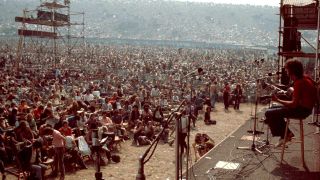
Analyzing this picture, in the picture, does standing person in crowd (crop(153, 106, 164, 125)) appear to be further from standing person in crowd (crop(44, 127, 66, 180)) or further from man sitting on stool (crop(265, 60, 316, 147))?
man sitting on stool (crop(265, 60, 316, 147))

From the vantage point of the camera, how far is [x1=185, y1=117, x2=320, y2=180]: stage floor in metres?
5.82

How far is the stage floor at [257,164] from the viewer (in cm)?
582

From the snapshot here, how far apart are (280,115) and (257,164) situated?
884mm

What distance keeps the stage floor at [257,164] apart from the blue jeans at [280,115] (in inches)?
20.9

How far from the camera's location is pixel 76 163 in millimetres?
10875

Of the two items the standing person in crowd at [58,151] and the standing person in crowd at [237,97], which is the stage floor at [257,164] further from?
the standing person in crowd at [237,97]

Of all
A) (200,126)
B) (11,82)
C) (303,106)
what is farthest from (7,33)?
(303,106)

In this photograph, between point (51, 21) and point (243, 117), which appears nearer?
point (243, 117)

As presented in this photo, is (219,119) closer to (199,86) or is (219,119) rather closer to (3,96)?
(199,86)

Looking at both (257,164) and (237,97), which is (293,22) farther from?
(237,97)

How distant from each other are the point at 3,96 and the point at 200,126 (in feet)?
27.3

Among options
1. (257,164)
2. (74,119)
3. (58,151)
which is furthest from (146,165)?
(257,164)

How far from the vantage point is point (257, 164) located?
6355 mm

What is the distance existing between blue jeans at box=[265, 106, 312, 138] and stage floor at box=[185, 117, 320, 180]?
1.74ft
